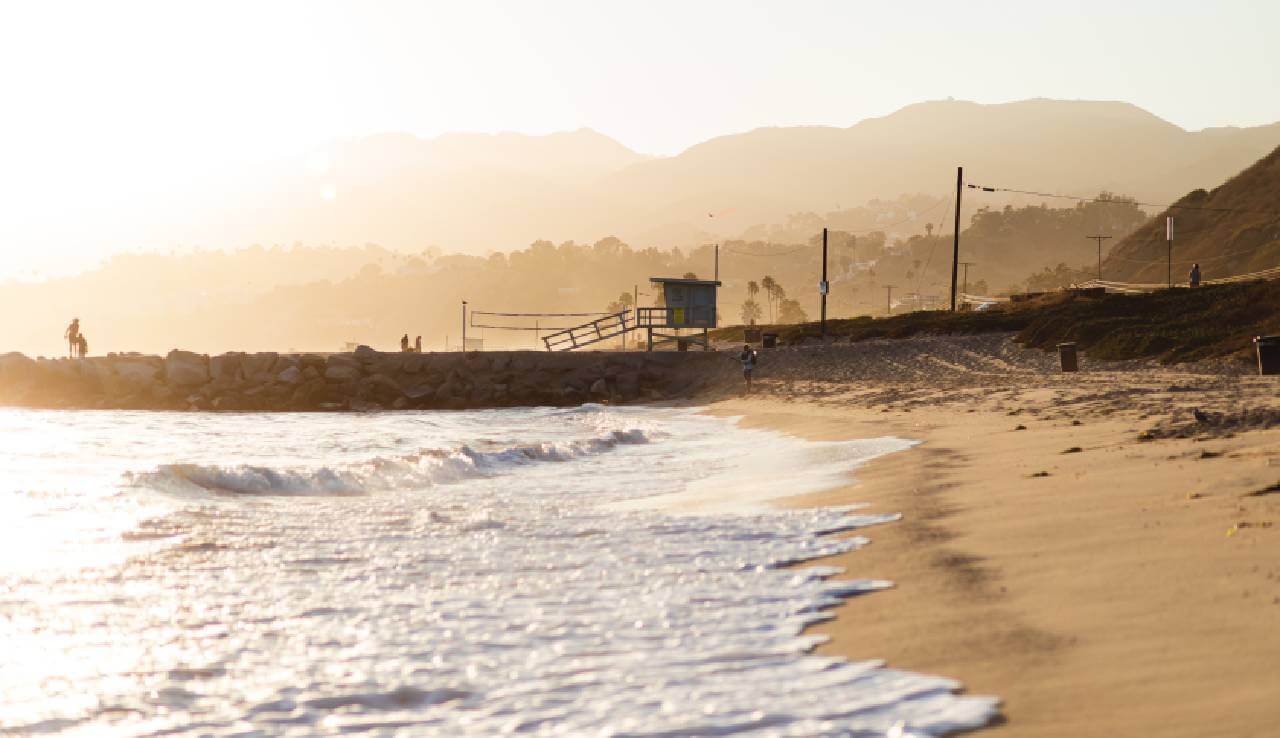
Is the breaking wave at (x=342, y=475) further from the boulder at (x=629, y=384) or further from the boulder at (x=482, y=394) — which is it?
the boulder at (x=482, y=394)

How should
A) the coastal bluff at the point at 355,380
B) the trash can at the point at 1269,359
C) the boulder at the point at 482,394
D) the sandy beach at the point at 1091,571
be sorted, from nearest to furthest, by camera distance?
the sandy beach at the point at 1091,571, the trash can at the point at 1269,359, the coastal bluff at the point at 355,380, the boulder at the point at 482,394

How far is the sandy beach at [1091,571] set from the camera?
407cm

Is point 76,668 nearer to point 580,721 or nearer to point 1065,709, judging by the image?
point 580,721

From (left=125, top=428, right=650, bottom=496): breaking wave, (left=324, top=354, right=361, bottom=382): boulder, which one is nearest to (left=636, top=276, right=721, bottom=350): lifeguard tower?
(left=324, top=354, right=361, bottom=382): boulder

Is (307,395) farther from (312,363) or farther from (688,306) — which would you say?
(688,306)

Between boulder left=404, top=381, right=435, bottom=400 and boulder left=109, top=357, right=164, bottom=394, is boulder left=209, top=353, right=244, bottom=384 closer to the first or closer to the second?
boulder left=109, top=357, right=164, bottom=394

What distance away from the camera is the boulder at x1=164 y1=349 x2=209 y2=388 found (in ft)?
139

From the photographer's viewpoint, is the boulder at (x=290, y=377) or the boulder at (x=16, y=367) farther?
the boulder at (x=16, y=367)

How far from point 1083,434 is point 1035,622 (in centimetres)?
790

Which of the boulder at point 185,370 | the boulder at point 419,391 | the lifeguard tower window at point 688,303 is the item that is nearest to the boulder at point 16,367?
the boulder at point 185,370

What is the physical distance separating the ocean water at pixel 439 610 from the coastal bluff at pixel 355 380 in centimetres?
2644

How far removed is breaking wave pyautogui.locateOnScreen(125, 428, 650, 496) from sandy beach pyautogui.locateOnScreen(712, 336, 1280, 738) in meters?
6.60

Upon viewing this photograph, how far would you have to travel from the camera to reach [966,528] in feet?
24.9

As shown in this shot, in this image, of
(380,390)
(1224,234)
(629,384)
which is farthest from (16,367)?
(1224,234)
